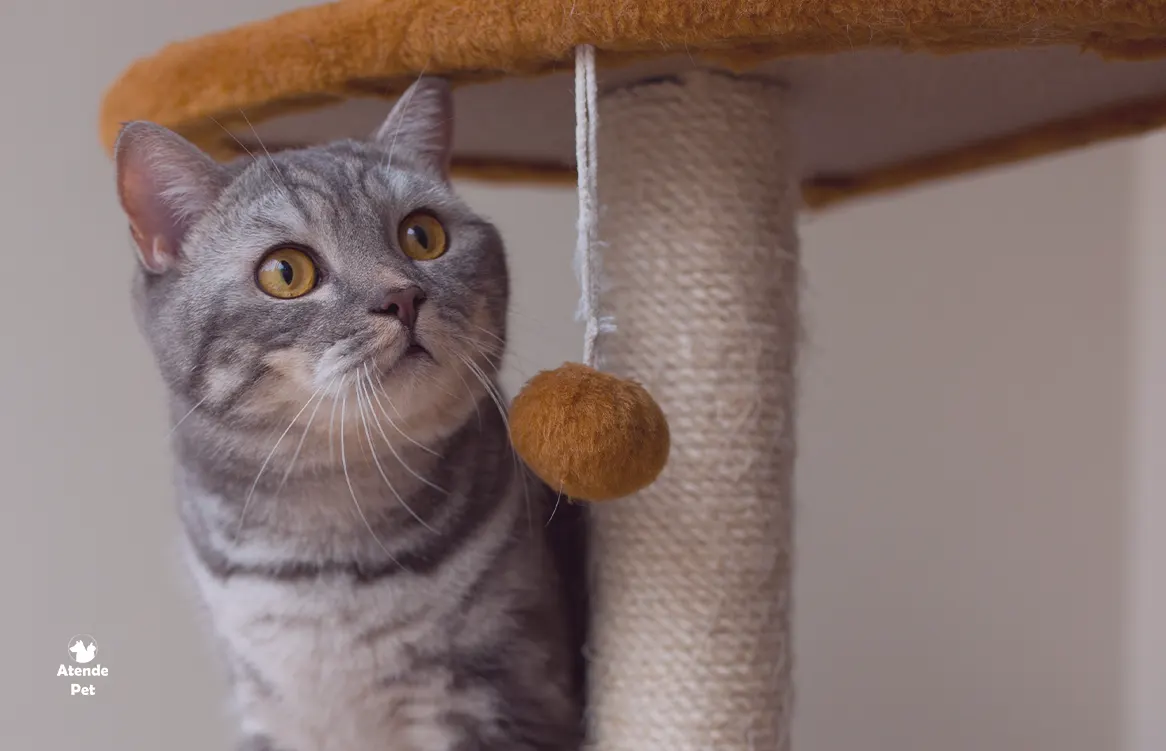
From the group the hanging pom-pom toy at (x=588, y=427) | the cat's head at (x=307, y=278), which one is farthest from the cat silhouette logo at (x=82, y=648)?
the hanging pom-pom toy at (x=588, y=427)

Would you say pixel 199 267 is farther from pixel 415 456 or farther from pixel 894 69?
pixel 894 69

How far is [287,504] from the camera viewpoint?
0.80 metres

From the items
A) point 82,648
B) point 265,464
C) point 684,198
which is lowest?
point 82,648

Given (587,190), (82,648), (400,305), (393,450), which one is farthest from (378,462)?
(82,648)

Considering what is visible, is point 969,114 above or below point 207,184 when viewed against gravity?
above

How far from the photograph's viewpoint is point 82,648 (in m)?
1.29

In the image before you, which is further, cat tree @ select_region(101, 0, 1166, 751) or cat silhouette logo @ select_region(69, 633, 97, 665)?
cat silhouette logo @ select_region(69, 633, 97, 665)

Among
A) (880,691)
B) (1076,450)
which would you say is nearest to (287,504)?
(880,691)

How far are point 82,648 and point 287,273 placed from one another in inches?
32.0

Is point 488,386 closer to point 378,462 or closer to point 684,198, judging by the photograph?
point 378,462

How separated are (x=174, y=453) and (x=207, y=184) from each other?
251mm

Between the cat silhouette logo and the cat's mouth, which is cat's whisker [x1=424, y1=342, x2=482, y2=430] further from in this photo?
the cat silhouette logo

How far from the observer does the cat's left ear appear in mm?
803

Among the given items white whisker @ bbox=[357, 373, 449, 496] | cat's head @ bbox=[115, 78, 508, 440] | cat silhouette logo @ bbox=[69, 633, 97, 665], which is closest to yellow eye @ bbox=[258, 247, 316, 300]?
cat's head @ bbox=[115, 78, 508, 440]
